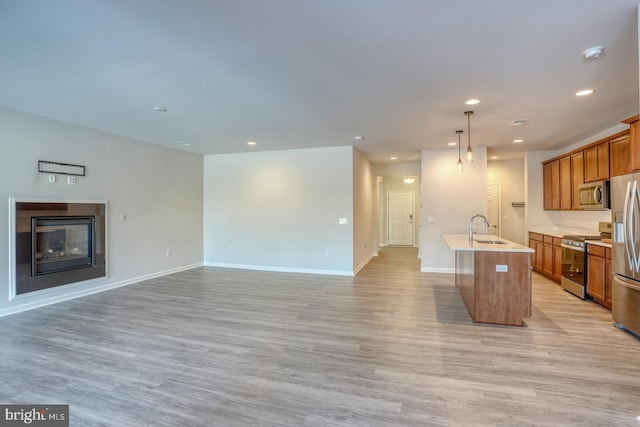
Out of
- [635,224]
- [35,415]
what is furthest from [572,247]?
[35,415]

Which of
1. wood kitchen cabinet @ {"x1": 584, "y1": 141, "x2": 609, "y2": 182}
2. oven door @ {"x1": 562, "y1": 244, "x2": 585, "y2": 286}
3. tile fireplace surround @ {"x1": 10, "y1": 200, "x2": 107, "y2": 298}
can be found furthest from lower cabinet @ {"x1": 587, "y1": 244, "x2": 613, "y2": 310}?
tile fireplace surround @ {"x1": 10, "y1": 200, "x2": 107, "y2": 298}

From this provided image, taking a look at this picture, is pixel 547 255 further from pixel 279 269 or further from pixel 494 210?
pixel 279 269

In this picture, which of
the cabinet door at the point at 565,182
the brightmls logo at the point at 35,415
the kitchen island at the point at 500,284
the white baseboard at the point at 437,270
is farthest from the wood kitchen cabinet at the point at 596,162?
the brightmls logo at the point at 35,415

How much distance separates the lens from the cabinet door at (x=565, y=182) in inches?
223

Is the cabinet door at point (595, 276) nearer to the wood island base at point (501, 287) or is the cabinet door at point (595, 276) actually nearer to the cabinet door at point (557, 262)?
the cabinet door at point (557, 262)

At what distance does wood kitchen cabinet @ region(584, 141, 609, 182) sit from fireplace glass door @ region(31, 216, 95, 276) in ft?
26.1

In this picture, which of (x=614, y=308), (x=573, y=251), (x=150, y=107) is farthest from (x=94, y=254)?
(x=573, y=251)

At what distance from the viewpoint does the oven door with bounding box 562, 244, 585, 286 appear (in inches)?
178

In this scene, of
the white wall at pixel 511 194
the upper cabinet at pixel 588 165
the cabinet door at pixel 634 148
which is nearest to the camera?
the cabinet door at pixel 634 148

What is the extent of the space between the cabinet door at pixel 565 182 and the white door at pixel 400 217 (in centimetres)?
509

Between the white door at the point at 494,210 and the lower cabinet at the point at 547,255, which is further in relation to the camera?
the white door at the point at 494,210

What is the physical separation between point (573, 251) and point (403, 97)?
12.3 feet

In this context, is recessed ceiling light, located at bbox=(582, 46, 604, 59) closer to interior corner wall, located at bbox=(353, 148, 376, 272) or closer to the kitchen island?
the kitchen island

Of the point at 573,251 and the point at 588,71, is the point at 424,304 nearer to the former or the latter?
the point at 573,251
